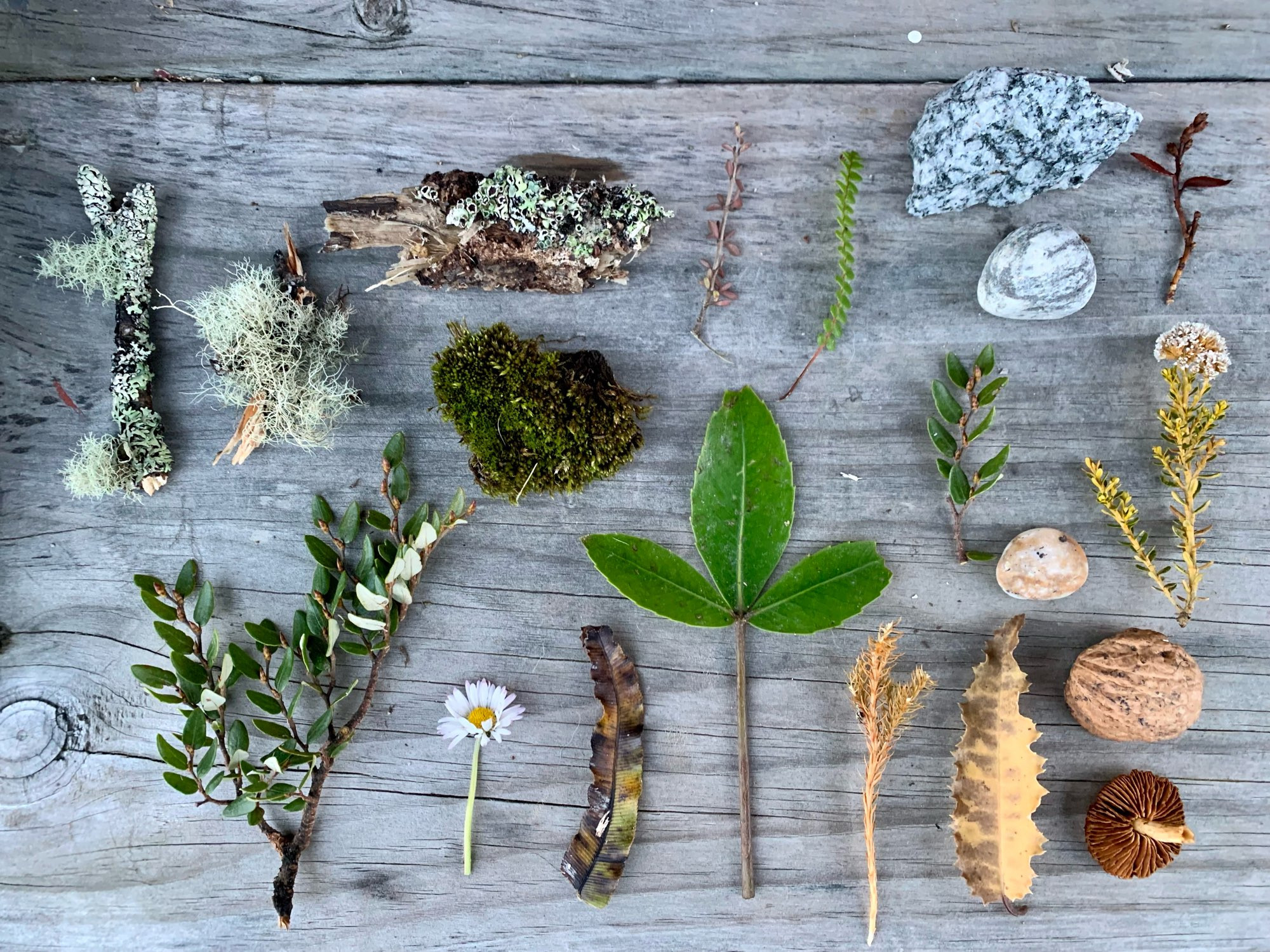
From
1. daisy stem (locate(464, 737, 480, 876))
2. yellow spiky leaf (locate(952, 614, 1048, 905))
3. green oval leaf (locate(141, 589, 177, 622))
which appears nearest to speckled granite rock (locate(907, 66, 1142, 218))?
yellow spiky leaf (locate(952, 614, 1048, 905))

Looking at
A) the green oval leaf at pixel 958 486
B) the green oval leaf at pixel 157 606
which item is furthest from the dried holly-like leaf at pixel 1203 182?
the green oval leaf at pixel 157 606

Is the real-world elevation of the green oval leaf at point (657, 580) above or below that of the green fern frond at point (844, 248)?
below

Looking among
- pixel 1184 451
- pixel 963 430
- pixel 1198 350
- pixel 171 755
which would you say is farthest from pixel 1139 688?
pixel 171 755

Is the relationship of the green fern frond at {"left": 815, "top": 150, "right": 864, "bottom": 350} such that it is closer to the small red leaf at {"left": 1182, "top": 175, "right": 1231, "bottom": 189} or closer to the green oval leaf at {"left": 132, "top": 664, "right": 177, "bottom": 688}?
the small red leaf at {"left": 1182, "top": 175, "right": 1231, "bottom": 189}

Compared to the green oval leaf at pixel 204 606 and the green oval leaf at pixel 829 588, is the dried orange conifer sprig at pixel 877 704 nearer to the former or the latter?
the green oval leaf at pixel 829 588

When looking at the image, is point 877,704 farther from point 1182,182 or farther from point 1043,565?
point 1182,182

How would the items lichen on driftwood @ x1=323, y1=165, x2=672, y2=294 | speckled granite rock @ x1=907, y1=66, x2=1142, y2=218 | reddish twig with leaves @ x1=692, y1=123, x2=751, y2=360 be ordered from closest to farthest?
speckled granite rock @ x1=907, y1=66, x2=1142, y2=218, lichen on driftwood @ x1=323, y1=165, x2=672, y2=294, reddish twig with leaves @ x1=692, y1=123, x2=751, y2=360
